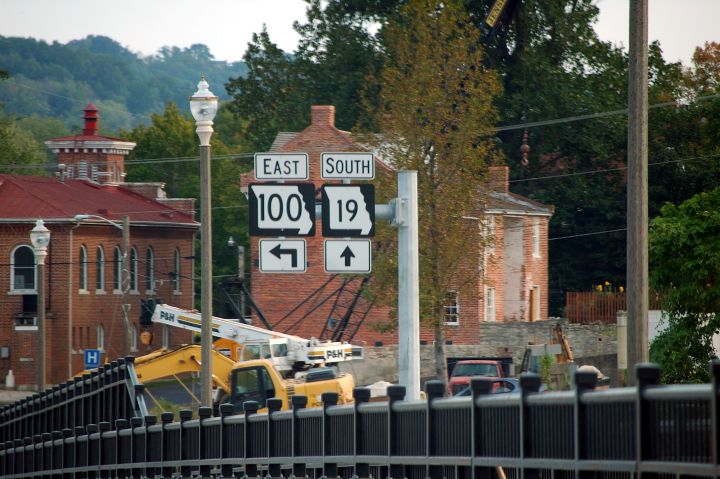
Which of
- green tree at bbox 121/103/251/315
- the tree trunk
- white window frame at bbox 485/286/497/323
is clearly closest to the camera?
the tree trunk

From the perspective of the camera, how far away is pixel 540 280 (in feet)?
214

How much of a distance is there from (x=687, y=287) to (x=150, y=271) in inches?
1652

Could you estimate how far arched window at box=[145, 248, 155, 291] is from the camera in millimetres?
70562

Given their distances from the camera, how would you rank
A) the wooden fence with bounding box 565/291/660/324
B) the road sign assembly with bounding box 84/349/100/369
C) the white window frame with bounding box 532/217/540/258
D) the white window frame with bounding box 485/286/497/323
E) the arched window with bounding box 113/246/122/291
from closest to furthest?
the road sign assembly with bounding box 84/349/100/369, the wooden fence with bounding box 565/291/660/324, the white window frame with bounding box 485/286/497/323, the white window frame with bounding box 532/217/540/258, the arched window with bounding box 113/246/122/291

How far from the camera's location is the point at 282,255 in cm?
1662

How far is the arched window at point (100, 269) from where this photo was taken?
66.8m

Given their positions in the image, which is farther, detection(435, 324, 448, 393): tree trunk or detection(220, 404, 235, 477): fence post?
detection(435, 324, 448, 393): tree trunk

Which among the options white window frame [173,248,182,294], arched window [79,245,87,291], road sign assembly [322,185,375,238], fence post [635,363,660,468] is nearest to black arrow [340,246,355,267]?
road sign assembly [322,185,375,238]

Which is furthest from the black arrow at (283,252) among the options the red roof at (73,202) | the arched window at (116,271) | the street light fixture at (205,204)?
the arched window at (116,271)

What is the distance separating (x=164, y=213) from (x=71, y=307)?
10008 millimetres

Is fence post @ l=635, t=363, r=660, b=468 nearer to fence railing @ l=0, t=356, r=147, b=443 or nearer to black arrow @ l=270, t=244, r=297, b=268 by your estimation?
black arrow @ l=270, t=244, r=297, b=268

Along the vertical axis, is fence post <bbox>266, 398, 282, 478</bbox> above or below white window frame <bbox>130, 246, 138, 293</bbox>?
below

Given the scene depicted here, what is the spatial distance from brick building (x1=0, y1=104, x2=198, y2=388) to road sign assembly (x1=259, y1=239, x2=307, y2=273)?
45395mm

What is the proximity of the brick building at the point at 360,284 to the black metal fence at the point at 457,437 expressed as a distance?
36.0m
